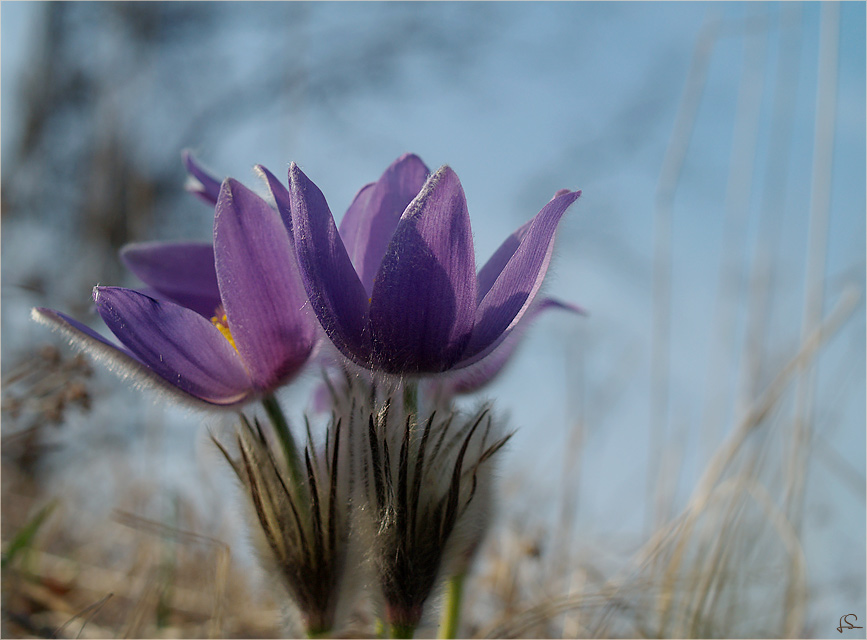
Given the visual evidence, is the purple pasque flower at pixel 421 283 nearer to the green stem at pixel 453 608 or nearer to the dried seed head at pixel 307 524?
the dried seed head at pixel 307 524

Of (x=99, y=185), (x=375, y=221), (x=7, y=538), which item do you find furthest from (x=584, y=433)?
(x=99, y=185)

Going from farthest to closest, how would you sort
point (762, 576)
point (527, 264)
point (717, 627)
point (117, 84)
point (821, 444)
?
1. point (117, 84)
2. point (821, 444)
3. point (762, 576)
4. point (717, 627)
5. point (527, 264)

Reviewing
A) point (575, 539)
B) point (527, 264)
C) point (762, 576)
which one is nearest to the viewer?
point (527, 264)

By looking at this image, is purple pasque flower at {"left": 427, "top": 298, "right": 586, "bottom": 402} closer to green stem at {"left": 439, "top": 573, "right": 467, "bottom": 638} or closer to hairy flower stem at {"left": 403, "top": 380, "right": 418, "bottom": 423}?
hairy flower stem at {"left": 403, "top": 380, "right": 418, "bottom": 423}

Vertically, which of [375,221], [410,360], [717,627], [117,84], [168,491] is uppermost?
[117,84]

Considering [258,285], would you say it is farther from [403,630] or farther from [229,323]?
[403,630]

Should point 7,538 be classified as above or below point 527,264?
below

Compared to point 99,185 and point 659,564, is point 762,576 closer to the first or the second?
point 659,564

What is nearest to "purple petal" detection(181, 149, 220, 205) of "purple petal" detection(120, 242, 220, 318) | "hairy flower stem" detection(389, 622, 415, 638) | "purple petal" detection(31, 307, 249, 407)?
"purple petal" detection(120, 242, 220, 318)
